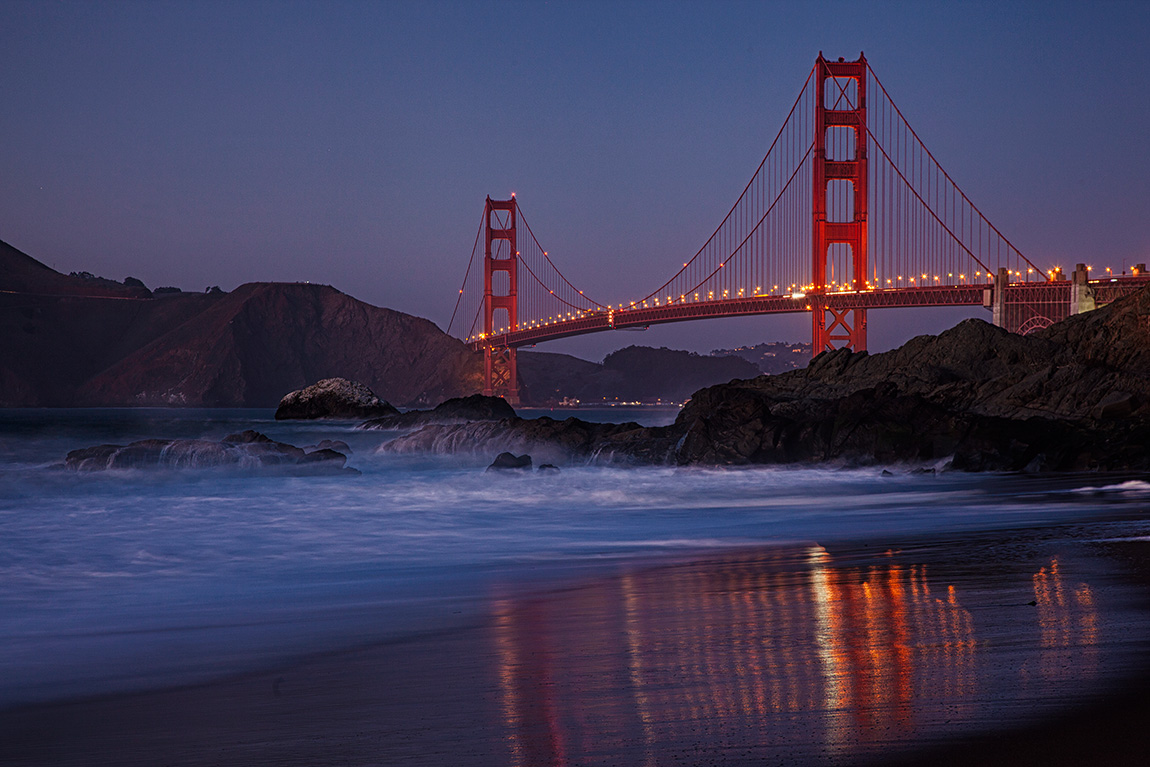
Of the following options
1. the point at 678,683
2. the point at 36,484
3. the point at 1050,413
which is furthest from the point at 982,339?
the point at 678,683

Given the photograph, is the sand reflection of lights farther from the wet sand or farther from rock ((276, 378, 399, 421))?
rock ((276, 378, 399, 421))

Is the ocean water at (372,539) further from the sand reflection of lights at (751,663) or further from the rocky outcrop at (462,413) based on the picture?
the rocky outcrop at (462,413)

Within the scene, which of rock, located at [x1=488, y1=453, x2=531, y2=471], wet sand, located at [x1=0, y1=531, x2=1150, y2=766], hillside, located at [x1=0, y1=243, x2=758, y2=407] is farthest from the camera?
hillside, located at [x1=0, y1=243, x2=758, y2=407]

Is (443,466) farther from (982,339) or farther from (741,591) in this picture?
(741,591)

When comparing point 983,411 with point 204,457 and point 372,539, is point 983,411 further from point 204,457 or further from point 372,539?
point 204,457

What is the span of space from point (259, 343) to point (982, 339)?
9297cm

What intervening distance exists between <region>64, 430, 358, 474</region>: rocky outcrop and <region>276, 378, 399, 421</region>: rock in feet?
68.4

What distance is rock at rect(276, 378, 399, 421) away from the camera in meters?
39.6

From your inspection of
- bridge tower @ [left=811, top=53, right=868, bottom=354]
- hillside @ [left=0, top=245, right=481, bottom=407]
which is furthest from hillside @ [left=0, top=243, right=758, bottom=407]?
bridge tower @ [left=811, top=53, right=868, bottom=354]

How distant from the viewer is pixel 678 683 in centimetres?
321

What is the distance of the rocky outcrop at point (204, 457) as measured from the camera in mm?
16719

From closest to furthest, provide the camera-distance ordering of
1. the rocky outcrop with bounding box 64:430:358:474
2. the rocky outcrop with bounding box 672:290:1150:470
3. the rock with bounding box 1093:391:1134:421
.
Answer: the rocky outcrop with bounding box 672:290:1150:470 → the rock with bounding box 1093:391:1134:421 → the rocky outcrop with bounding box 64:430:358:474

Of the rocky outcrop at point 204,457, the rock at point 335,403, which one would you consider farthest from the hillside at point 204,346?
the rocky outcrop at point 204,457

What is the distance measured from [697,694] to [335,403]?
3933cm
